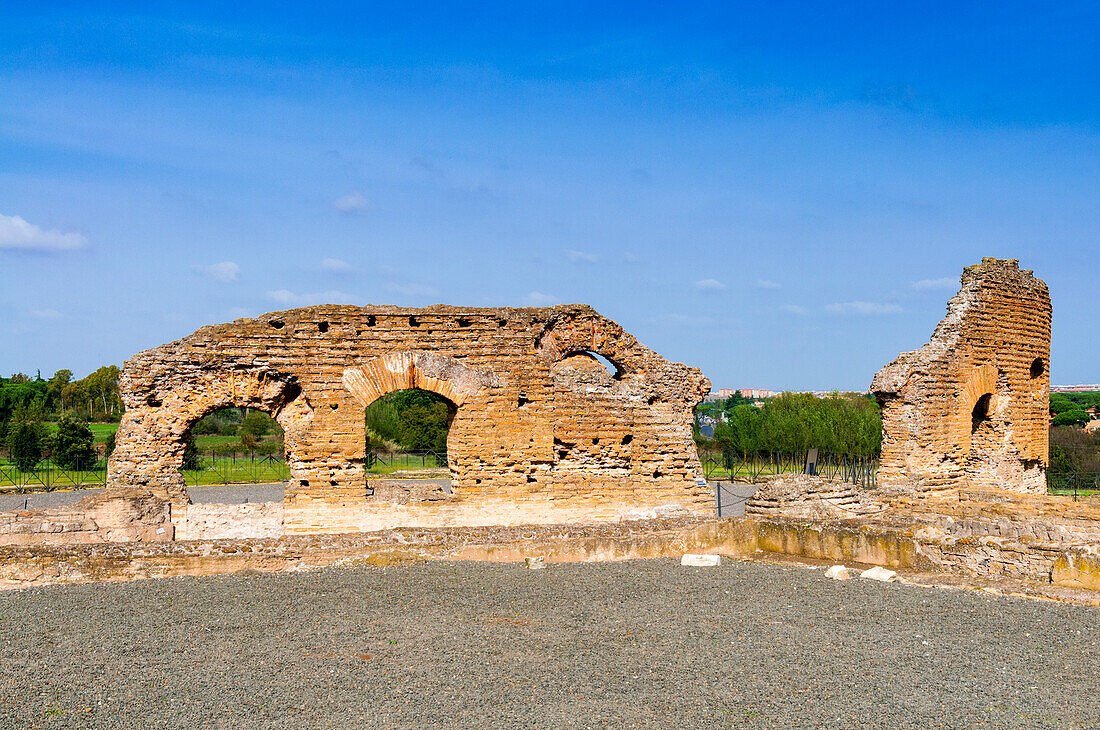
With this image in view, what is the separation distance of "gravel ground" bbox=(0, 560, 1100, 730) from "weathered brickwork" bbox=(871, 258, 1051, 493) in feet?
18.7

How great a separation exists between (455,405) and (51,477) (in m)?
20.8

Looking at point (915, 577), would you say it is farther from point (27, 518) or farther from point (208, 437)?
point (208, 437)

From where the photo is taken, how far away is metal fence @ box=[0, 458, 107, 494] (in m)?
23.3

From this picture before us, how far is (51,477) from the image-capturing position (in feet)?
85.7

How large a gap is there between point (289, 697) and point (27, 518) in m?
6.71

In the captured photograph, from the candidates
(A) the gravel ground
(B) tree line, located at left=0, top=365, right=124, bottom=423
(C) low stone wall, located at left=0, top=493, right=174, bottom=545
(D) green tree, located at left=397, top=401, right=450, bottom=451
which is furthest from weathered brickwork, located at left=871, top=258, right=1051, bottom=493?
(B) tree line, located at left=0, top=365, right=124, bottom=423

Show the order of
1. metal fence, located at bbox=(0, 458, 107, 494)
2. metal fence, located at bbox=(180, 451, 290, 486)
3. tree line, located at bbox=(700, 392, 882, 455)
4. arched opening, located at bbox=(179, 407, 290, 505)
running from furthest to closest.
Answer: tree line, located at bbox=(700, 392, 882, 455), metal fence, located at bbox=(180, 451, 290, 486), metal fence, located at bbox=(0, 458, 107, 494), arched opening, located at bbox=(179, 407, 290, 505)

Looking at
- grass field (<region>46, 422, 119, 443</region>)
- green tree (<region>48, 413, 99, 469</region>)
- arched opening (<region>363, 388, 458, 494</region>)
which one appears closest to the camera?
arched opening (<region>363, 388, 458, 494</region>)

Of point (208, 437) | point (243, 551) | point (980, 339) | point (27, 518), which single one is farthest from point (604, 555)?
point (208, 437)

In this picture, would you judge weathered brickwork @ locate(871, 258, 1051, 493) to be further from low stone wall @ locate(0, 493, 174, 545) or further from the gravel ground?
low stone wall @ locate(0, 493, 174, 545)

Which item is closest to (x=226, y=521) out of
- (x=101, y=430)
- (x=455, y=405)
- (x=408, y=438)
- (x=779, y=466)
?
(x=455, y=405)

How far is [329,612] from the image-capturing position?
7227mm

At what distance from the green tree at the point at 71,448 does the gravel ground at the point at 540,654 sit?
881 inches

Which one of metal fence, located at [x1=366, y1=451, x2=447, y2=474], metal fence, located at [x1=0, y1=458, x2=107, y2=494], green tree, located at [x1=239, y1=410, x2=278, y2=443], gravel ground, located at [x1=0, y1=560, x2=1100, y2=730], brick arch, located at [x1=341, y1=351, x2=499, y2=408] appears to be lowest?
metal fence, located at [x1=0, y1=458, x2=107, y2=494]
